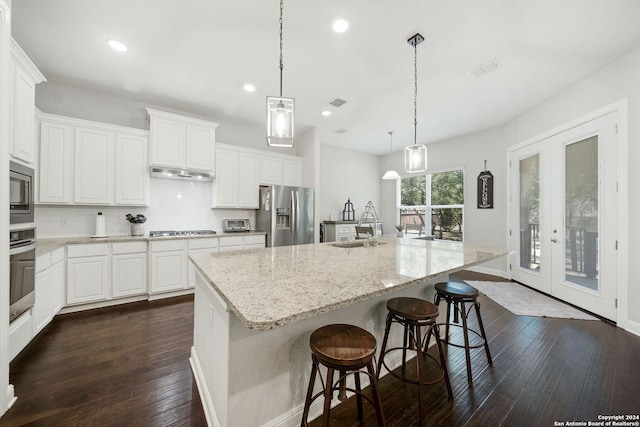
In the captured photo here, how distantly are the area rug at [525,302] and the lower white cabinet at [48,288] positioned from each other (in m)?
5.10

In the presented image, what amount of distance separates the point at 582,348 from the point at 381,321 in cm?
198

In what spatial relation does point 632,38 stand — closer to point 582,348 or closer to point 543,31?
point 543,31

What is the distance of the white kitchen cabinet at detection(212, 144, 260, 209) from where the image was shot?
422 cm

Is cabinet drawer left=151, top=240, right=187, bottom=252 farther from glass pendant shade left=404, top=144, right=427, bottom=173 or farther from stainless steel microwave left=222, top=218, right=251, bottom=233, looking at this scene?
glass pendant shade left=404, top=144, right=427, bottom=173

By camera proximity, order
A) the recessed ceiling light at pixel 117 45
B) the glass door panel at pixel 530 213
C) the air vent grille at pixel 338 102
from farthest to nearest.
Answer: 1. the glass door panel at pixel 530 213
2. the air vent grille at pixel 338 102
3. the recessed ceiling light at pixel 117 45

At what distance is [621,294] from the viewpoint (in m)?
2.65

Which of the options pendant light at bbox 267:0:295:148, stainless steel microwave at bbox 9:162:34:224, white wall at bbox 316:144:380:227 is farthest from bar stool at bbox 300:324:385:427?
white wall at bbox 316:144:380:227

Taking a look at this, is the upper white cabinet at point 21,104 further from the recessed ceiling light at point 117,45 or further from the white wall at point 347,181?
the white wall at point 347,181

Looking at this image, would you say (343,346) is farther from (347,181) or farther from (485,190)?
(347,181)

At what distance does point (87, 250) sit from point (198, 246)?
1229 millimetres

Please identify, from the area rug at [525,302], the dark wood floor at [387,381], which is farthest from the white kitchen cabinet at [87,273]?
the area rug at [525,302]

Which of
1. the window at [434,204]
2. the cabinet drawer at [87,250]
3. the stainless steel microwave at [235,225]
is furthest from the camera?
the window at [434,204]

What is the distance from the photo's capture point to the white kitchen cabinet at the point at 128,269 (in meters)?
3.21

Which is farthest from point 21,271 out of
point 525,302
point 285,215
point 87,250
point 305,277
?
point 525,302
